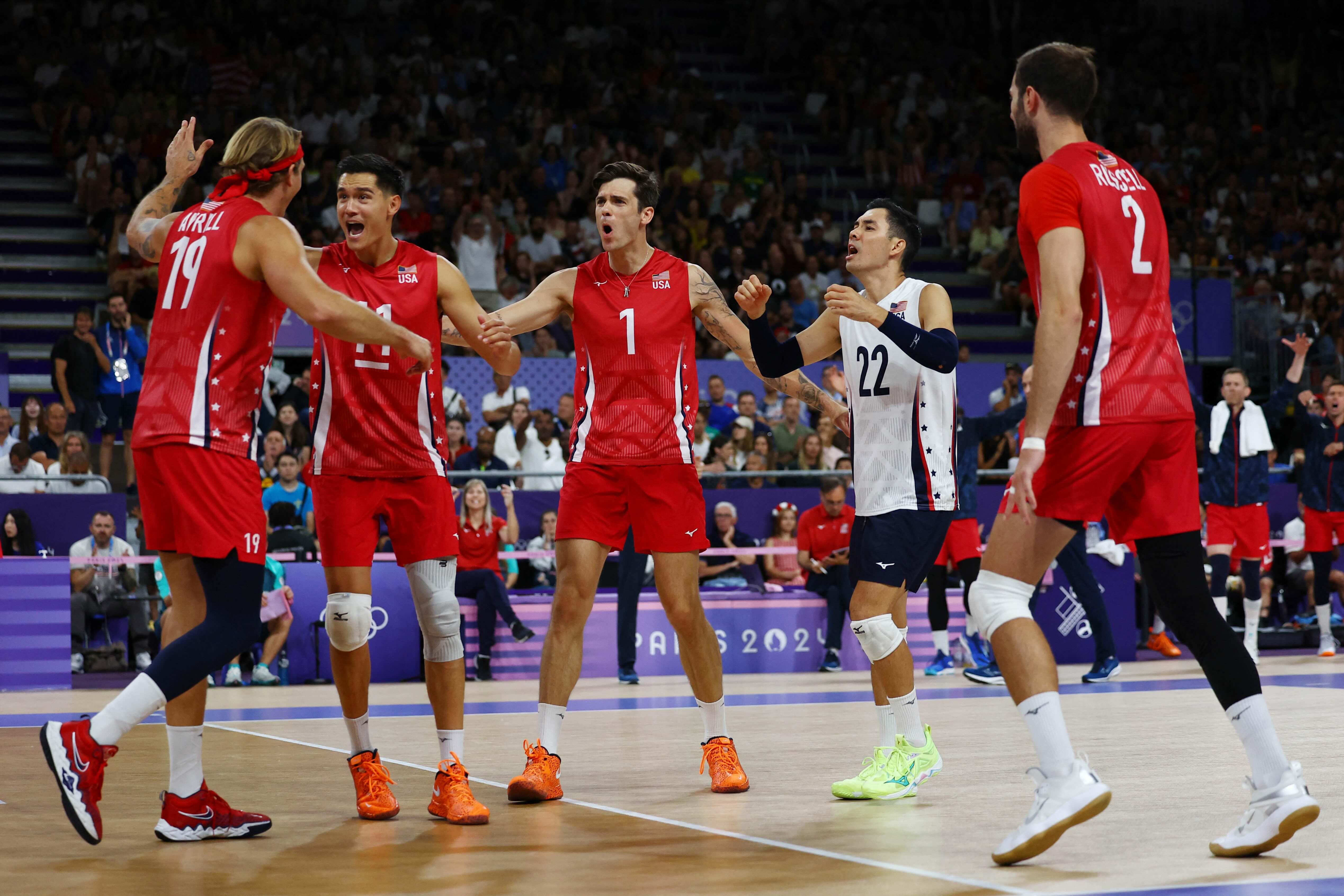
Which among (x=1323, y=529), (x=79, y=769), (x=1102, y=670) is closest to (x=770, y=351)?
(x=79, y=769)

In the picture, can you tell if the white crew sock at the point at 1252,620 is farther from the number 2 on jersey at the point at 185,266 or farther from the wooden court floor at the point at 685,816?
the number 2 on jersey at the point at 185,266

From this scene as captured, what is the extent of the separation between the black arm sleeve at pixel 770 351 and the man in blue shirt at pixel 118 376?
9998mm

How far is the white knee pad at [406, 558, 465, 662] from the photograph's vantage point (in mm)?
5195

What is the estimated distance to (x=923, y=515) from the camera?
5.56m

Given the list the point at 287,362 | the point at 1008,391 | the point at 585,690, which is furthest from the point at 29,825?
the point at 1008,391

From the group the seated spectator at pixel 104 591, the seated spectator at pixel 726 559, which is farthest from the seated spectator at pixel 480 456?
the seated spectator at pixel 104 591

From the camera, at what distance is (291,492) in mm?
12953

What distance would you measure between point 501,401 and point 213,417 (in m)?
10.2

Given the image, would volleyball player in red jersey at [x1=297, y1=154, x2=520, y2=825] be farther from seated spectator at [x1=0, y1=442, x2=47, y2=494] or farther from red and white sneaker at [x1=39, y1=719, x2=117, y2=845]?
seated spectator at [x1=0, y1=442, x2=47, y2=494]

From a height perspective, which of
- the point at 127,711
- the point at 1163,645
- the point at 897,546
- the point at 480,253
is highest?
the point at 480,253

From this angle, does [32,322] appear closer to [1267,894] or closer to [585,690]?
[585,690]

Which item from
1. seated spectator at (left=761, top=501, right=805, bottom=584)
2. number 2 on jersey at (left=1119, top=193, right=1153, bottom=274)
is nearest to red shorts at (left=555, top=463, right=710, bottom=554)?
number 2 on jersey at (left=1119, top=193, right=1153, bottom=274)

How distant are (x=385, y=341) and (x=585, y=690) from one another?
22.8ft

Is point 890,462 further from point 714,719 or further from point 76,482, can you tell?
point 76,482
